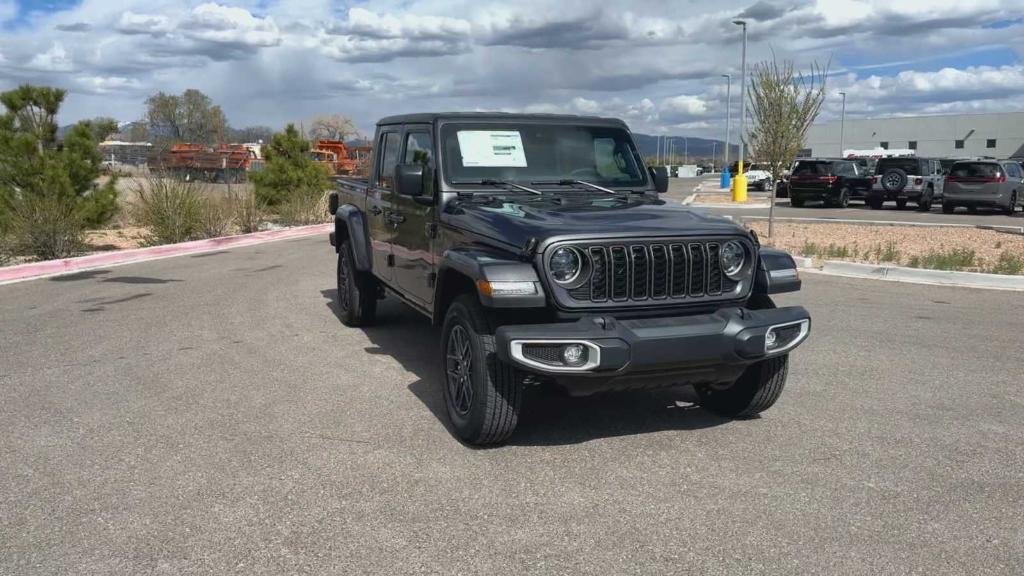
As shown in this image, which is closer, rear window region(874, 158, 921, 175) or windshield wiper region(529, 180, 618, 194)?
windshield wiper region(529, 180, 618, 194)

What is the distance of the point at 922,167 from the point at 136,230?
2241 centimetres

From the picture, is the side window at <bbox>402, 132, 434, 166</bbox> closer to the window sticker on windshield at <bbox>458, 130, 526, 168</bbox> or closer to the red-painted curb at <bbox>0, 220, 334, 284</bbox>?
the window sticker on windshield at <bbox>458, 130, 526, 168</bbox>

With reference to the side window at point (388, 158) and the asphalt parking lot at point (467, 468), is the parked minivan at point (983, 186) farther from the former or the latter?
the side window at point (388, 158)

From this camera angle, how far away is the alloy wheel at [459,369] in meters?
4.91

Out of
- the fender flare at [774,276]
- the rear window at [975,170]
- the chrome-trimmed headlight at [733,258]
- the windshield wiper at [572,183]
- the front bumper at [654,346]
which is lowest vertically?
the front bumper at [654,346]

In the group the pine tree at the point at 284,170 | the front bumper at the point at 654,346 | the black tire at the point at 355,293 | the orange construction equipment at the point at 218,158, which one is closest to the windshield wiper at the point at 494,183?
the front bumper at the point at 654,346

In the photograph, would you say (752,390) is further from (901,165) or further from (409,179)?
(901,165)

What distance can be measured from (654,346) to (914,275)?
29.2 ft

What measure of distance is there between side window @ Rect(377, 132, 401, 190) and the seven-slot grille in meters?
2.70

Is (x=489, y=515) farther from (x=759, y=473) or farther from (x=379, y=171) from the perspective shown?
(x=379, y=171)

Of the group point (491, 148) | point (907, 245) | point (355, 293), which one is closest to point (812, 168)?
point (907, 245)

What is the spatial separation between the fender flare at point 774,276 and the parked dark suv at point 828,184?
24.8m

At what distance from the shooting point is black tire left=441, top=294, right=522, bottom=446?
15.3 feet

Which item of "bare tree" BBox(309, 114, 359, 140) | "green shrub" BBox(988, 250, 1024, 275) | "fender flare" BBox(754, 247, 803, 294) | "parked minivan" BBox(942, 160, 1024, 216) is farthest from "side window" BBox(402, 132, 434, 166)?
"bare tree" BBox(309, 114, 359, 140)
